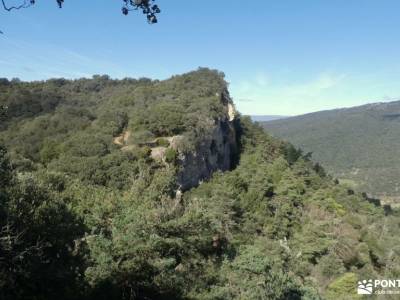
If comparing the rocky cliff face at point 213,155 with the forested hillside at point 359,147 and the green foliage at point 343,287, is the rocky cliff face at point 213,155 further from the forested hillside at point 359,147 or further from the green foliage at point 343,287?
the forested hillside at point 359,147

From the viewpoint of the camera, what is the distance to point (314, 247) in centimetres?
3116

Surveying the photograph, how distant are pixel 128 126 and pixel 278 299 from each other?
3121 cm

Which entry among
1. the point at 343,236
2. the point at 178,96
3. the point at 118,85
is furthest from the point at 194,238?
the point at 118,85

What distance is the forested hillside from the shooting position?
134 metres

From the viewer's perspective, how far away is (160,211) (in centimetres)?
1520

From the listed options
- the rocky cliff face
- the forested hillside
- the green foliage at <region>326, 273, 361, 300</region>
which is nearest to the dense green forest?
the green foliage at <region>326, 273, 361, 300</region>

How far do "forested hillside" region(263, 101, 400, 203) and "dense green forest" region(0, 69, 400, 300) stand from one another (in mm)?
74905

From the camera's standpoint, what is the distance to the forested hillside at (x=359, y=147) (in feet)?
439

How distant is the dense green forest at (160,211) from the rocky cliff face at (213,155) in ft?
1.45

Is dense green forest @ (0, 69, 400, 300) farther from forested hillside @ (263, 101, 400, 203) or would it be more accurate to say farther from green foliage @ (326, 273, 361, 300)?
forested hillside @ (263, 101, 400, 203)

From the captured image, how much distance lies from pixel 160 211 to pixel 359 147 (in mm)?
163709

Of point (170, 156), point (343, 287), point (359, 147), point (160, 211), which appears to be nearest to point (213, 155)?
point (170, 156)

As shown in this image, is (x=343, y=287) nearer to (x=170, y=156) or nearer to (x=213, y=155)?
(x=170, y=156)

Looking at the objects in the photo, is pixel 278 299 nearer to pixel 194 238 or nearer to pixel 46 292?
pixel 194 238
